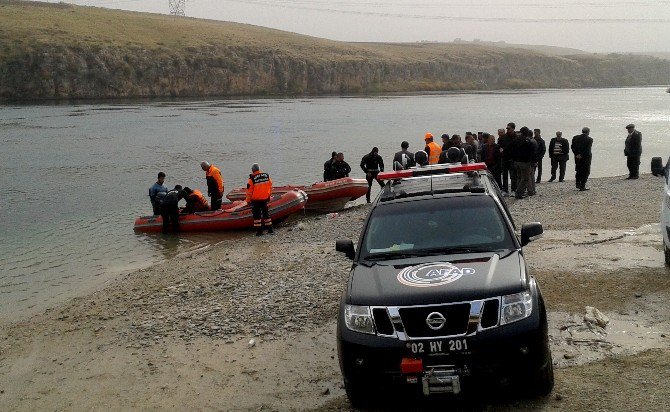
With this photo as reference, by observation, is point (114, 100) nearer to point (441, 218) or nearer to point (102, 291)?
point (102, 291)

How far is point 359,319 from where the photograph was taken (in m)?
6.06

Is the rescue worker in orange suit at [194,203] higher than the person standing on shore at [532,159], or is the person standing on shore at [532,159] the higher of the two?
the person standing on shore at [532,159]

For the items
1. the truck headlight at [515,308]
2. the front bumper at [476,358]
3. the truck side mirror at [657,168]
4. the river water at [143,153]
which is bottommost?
the river water at [143,153]

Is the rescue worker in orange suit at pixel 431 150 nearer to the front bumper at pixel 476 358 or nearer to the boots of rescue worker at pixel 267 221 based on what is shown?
the boots of rescue worker at pixel 267 221

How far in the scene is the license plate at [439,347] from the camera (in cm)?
575

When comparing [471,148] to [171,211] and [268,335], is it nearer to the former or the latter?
[171,211]

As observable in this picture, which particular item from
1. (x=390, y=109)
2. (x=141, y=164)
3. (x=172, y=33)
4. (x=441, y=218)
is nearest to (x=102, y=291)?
(x=441, y=218)

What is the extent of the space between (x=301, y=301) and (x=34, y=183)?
25.7m

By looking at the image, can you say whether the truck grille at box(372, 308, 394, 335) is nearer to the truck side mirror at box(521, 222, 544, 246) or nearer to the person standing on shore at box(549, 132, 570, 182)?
the truck side mirror at box(521, 222, 544, 246)

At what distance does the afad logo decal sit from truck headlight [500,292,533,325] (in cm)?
45

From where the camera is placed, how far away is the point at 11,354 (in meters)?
9.66

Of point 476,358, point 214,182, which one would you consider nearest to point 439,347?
point 476,358

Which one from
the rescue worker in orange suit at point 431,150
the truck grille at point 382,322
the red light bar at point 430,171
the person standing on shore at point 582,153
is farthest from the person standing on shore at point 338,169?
the truck grille at point 382,322

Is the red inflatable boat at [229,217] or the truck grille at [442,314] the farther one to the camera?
the red inflatable boat at [229,217]
